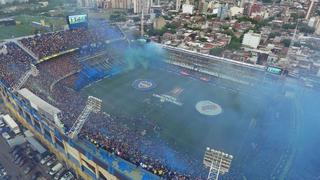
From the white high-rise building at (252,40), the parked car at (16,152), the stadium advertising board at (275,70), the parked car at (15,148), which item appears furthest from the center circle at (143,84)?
the white high-rise building at (252,40)

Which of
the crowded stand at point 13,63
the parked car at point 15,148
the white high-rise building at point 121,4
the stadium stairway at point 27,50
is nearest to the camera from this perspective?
the parked car at point 15,148

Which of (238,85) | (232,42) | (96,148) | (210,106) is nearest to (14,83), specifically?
(96,148)

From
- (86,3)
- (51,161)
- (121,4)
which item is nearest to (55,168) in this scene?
(51,161)

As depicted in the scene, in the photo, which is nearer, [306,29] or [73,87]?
[73,87]

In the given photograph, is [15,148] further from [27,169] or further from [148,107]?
[148,107]

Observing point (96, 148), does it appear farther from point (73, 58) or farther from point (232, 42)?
point (232, 42)

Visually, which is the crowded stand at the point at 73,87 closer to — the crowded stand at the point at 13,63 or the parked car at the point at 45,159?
the crowded stand at the point at 13,63
